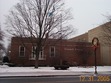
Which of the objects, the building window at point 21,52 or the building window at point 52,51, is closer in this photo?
the building window at point 21,52

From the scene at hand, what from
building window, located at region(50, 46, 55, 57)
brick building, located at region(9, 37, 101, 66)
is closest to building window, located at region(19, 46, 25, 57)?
brick building, located at region(9, 37, 101, 66)

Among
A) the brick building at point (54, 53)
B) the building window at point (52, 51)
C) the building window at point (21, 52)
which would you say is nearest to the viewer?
the brick building at point (54, 53)

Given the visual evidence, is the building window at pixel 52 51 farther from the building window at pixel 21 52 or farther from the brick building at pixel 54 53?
A: the building window at pixel 21 52

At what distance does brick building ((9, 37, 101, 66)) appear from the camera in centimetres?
4078

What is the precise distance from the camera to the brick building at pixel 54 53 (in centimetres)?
4078

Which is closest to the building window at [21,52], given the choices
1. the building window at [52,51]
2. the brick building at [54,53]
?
the brick building at [54,53]

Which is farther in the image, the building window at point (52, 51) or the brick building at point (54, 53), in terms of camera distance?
the building window at point (52, 51)

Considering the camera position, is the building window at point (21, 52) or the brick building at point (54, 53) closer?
the brick building at point (54, 53)

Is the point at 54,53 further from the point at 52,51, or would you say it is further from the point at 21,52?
the point at 21,52

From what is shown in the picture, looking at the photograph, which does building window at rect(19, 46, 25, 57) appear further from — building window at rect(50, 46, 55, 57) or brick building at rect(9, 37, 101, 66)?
building window at rect(50, 46, 55, 57)

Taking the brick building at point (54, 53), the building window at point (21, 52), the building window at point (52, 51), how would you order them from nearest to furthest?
1. the brick building at point (54, 53)
2. the building window at point (21, 52)
3. the building window at point (52, 51)

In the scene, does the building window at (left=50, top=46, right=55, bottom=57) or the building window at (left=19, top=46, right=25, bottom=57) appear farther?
the building window at (left=50, top=46, right=55, bottom=57)

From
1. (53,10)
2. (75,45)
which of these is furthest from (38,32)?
(75,45)

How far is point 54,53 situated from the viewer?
1689 inches
